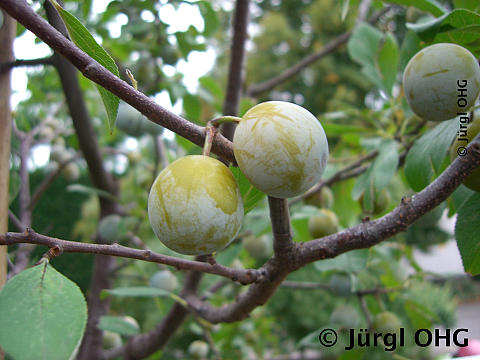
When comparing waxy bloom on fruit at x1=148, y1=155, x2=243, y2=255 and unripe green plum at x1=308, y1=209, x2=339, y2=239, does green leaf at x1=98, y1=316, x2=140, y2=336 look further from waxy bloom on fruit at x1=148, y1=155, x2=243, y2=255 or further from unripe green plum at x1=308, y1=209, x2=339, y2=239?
waxy bloom on fruit at x1=148, y1=155, x2=243, y2=255

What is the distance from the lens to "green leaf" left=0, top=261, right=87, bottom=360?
276 millimetres

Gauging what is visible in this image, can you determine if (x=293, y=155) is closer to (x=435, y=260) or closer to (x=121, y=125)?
(x=121, y=125)

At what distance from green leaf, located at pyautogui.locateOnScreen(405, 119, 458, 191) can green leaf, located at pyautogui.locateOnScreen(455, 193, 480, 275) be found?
0.06 meters

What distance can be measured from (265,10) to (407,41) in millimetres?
7111

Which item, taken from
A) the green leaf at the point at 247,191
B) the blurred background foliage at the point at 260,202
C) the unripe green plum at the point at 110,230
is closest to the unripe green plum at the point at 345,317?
the blurred background foliage at the point at 260,202

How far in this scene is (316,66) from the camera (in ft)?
19.0

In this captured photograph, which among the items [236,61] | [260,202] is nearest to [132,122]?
[236,61]

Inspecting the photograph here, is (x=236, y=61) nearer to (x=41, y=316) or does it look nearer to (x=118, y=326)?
(x=118, y=326)

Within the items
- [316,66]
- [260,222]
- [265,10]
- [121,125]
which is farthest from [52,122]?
[265,10]

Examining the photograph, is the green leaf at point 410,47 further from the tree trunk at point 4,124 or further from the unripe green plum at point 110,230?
the unripe green plum at point 110,230

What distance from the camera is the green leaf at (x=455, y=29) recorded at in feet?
1.55

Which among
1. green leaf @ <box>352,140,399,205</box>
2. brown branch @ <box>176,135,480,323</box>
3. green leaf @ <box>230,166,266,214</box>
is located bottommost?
brown branch @ <box>176,135,480,323</box>

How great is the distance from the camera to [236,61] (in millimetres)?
977

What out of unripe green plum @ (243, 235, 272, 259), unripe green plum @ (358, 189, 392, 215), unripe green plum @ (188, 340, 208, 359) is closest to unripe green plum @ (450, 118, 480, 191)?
unripe green plum @ (358, 189, 392, 215)
